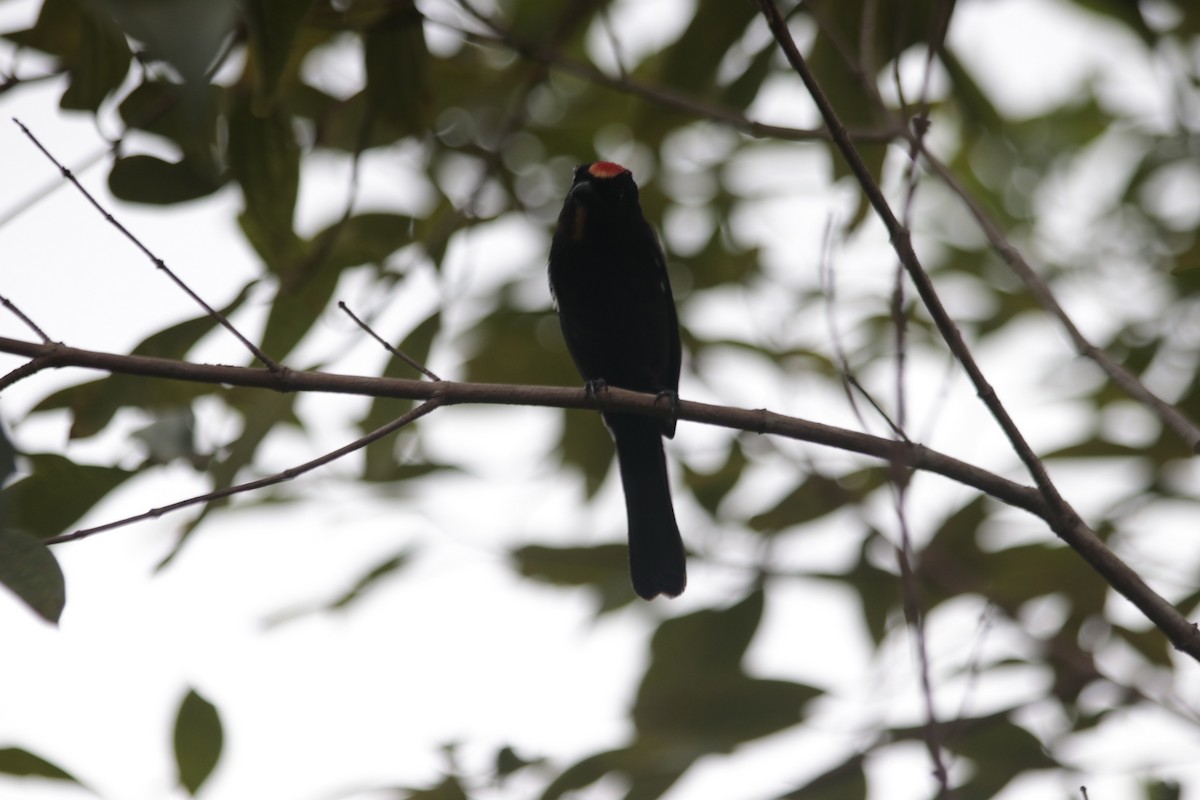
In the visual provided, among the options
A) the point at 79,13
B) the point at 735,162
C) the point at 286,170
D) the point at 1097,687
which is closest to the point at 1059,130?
the point at 735,162

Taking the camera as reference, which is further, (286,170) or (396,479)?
(396,479)

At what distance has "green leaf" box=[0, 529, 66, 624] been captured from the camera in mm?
1881

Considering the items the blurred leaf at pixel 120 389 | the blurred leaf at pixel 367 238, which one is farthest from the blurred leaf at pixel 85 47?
the blurred leaf at pixel 367 238

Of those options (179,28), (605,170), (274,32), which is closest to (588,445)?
(605,170)

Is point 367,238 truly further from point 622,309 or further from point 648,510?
point 648,510

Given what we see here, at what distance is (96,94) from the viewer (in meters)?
2.66

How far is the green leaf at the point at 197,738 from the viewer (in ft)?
8.90

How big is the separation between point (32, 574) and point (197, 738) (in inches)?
37.1

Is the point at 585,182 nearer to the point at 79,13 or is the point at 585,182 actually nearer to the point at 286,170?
the point at 286,170

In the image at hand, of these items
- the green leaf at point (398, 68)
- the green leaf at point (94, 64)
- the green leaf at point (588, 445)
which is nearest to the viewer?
the green leaf at point (94, 64)

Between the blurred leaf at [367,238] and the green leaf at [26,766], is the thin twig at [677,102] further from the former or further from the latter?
the green leaf at [26,766]

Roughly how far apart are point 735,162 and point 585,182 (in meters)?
1.26

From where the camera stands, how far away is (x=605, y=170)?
3699 millimetres

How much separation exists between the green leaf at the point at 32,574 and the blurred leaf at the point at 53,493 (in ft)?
1.69
